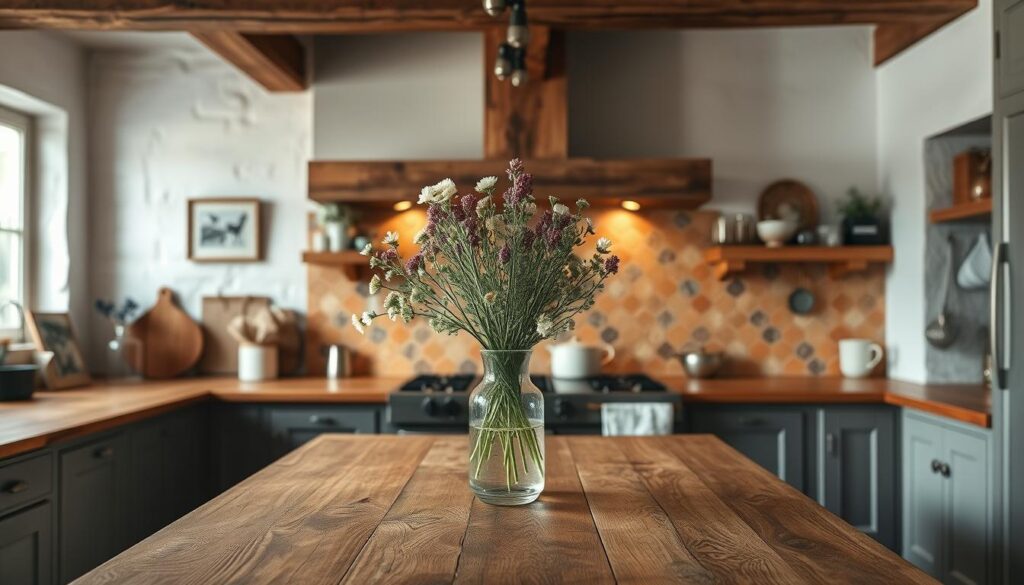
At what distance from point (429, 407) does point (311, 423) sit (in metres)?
0.56

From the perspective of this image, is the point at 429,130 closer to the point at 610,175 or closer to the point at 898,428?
the point at 610,175

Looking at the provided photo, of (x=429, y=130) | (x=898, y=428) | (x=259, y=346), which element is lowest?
(x=898, y=428)

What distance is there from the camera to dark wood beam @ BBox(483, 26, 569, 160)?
3.88m

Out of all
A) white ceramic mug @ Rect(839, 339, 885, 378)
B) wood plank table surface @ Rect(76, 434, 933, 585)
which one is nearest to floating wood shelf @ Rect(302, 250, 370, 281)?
wood plank table surface @ Rect(76, 434, 933, 585)

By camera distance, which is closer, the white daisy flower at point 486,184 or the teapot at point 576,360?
the white daisy flower at point 486,184

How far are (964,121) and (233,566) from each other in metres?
3.27

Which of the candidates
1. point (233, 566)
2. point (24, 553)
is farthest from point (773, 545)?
point (24, 553)

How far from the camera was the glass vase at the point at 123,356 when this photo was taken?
4234mm

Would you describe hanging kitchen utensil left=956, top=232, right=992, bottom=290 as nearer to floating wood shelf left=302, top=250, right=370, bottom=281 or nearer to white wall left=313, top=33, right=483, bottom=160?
white wall left=313, top=33, right=483, bottom=160

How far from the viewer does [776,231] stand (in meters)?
3.96

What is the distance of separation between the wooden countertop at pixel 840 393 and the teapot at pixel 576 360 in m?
0.35

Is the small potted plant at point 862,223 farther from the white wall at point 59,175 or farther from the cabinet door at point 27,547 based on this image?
the white wall at point 59,175

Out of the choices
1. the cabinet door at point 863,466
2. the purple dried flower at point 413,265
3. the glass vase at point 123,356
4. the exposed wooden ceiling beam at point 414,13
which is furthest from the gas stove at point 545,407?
the purple dried flower at point 413,265

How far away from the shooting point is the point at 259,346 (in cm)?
410
